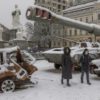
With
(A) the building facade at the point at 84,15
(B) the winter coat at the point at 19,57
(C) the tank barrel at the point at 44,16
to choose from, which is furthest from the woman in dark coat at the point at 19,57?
(A) the building facade at the point at 84,15

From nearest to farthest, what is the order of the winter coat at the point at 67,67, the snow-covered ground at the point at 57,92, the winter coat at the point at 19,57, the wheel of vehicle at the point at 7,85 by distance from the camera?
1. the snow-covered ground at the point at 57,92
2. the wheel of vehicle at the point at 7,85
3. the winter coat at the point at 19,57
4. the winter coat at the point at 67,67

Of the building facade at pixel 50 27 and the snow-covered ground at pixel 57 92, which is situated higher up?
the building facade at pixel 50 27

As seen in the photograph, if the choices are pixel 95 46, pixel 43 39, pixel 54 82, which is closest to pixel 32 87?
pixel 54 82

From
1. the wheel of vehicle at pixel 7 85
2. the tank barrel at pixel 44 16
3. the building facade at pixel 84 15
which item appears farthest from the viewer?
the building facade at pixel 84 15

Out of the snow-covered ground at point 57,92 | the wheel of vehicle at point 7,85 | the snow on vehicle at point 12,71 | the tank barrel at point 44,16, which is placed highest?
the tank barrel at point 44,16

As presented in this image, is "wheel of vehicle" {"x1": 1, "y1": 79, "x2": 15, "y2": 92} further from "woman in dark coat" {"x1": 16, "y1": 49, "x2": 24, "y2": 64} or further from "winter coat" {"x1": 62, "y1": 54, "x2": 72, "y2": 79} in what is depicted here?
"winter coat" {"x1": 62, "y1": 54, "x2": 72, "y2": 79}

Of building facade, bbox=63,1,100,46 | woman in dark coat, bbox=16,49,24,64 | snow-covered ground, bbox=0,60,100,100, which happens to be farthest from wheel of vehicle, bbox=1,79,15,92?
building facade, bbox=63,1,100,46

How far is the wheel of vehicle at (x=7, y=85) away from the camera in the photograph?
13086mm

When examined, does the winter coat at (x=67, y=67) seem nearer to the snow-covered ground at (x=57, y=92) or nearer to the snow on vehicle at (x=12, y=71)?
the snow-covered ground at (x=57, y=92)

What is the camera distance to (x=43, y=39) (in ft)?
211

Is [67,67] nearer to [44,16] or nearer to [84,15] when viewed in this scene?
[44,16]

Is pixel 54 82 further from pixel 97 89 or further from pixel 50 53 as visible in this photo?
pixel 50 53

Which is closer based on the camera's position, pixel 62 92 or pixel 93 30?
pixel 93 30

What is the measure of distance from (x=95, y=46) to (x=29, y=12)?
13722 millimetres
